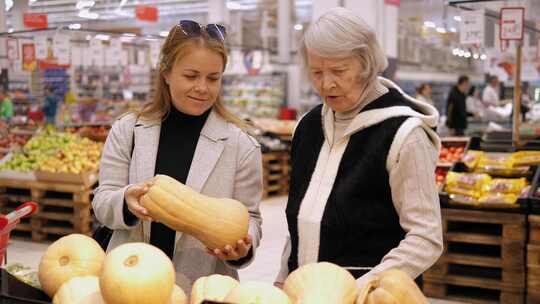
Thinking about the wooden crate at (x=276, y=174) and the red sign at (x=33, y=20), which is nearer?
the wooden crate at (x=276, y=174)

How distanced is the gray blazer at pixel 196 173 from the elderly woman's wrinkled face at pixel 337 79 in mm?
412

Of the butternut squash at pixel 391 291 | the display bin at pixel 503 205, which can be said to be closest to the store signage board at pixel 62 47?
the display bin at pixel 503 205

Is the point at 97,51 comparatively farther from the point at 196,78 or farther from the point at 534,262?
the point at 196,78

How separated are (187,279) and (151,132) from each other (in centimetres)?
46

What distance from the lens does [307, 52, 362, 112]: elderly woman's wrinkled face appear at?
169cm

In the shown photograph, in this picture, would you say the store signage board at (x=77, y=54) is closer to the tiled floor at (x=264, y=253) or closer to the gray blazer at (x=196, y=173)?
the tiled floor at (x=264, y=253)

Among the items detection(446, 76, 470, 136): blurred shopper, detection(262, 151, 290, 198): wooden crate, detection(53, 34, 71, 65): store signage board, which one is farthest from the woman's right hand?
detection(446, 76, 470, 136): blurred shopper

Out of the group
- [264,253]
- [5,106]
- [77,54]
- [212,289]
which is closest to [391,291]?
[212,289]

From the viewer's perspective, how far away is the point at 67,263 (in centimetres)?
148

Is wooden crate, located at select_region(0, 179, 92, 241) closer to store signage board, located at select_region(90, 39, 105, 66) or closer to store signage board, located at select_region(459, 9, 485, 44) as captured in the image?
store signage board, located at select_region(459, 9, 485, 44)

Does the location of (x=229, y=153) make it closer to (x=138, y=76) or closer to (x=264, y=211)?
(x=264, y=211)

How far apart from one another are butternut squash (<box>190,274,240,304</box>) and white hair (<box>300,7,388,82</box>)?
0.64 meters

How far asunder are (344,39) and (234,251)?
60 cm

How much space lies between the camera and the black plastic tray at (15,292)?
1357mm
